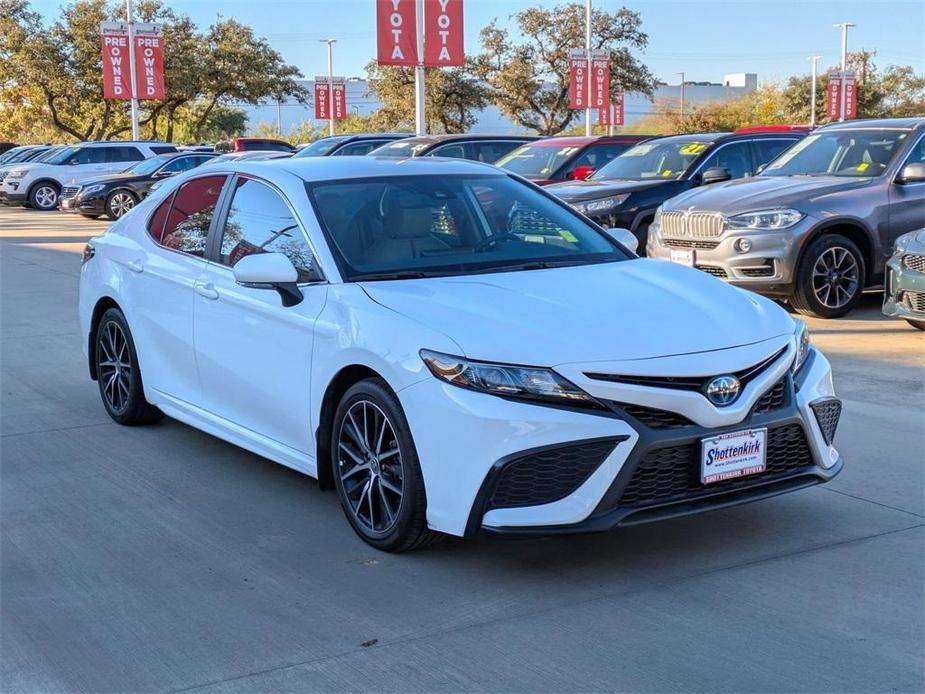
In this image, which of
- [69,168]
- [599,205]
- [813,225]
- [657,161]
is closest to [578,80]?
[69,168]

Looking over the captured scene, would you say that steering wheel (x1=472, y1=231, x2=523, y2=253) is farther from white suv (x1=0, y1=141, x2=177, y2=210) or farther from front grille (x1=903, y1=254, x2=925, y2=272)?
white suv (x1=0, y1=141, x2=177, y2=210)

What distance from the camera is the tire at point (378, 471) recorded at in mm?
4562

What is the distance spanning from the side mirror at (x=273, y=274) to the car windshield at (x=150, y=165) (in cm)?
2229

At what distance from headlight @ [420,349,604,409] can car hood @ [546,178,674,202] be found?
9.19 metres

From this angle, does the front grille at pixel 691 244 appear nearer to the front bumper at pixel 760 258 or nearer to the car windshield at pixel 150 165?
the front bumper at pixel 760 258

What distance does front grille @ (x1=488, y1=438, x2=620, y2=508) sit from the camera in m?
4.23

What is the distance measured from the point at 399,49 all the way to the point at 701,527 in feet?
67.1

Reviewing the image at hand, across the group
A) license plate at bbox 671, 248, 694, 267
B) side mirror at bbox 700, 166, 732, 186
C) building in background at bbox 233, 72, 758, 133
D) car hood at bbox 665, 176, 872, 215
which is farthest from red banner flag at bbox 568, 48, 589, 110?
building in background at bbox 233, 72, 758, 133

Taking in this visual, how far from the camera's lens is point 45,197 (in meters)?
30.3

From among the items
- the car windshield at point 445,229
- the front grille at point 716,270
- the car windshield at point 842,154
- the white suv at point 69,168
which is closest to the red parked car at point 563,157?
the car windshield at point 842,154

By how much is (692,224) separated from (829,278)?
1294 millimetres

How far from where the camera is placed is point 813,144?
1199 cm

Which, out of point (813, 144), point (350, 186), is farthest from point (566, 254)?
point (813, 144)

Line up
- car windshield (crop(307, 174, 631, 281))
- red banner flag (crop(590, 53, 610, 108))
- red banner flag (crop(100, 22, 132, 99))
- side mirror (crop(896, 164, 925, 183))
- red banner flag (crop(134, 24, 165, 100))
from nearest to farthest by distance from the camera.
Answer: car windshield (crop(307, 174, 631, 281))
side mirror (crop(896, 164, 925, 183))
red banner flag (crop(100, 22, 132, 99))
red banner flag (crop(590, 53, 610, 108))
red banner flag (crop(134, 24, 165, 100))
